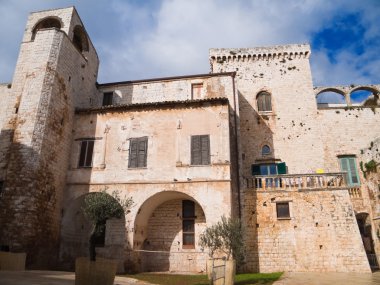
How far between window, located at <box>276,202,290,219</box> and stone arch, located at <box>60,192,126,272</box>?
27.5 feet

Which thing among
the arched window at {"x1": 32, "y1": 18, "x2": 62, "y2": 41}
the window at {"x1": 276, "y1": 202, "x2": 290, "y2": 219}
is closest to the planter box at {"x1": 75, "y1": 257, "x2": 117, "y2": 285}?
the window at {"x1": 276, "y1": 202, "x2": 290, "y2": 219}

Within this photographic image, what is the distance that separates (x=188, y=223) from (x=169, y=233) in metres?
1.18

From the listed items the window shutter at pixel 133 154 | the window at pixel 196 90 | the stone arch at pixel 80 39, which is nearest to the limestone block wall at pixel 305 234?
the window shutter at pixel 133 154

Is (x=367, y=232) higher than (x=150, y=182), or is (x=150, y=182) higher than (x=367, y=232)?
(x=150, y=182)

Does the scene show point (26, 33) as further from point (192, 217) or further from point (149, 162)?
point (192, 217)

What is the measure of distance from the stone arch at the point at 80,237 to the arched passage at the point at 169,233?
3.23 ft

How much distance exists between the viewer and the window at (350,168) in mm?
20919

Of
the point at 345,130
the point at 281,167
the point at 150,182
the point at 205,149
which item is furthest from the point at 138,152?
the point at 345,130

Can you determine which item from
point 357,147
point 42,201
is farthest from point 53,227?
point 357,147

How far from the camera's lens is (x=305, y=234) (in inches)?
613

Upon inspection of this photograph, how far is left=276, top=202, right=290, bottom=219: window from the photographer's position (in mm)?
16281

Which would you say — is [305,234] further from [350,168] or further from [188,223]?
[350,168]

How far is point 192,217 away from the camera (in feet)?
54.4

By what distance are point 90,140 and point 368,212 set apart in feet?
60.0
